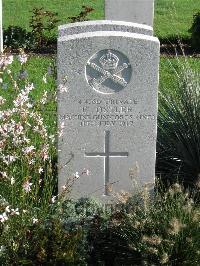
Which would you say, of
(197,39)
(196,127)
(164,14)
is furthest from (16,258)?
(164,14)

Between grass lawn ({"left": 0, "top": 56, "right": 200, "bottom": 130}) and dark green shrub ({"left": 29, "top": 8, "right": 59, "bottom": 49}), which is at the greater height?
dark green shrub ({"left": 29, "top": 8, "right": 59, "bottom": 49})

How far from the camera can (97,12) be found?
52.9 feet

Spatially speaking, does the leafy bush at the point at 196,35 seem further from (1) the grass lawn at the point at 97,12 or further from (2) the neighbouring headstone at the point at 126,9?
(2) the neighbouring headstone at the point at 126,9

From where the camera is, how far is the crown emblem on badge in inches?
214

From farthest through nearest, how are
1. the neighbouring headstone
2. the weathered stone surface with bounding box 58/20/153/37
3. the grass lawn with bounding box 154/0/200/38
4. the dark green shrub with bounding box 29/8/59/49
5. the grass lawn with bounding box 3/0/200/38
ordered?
the grass lawn with bounding box 3/0/200/38 → the grass lawn with bounding box 154/0/200/38 → the dark green shrub with bounding box 29/8/59/49 → the neighbouring headstone → the weathered stone surface with bounding box 58/20/153/37

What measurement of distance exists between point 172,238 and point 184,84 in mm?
2145

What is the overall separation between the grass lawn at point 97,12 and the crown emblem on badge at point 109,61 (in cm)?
812

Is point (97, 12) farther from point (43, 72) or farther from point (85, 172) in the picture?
point (85, 172)

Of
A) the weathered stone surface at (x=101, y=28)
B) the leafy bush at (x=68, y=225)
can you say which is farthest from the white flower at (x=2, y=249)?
the weathered stone surface at (x=101, y=28)

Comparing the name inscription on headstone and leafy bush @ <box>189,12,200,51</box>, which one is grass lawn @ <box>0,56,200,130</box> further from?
the name inscription on headstone

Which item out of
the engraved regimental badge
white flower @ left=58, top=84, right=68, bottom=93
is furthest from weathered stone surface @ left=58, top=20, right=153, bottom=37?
white flower @ left=58, top=84, right=68, bottom=93

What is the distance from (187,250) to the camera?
482 centimetres

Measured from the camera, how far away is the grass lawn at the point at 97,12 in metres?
14.4

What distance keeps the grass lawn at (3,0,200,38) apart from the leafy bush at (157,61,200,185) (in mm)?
6880
